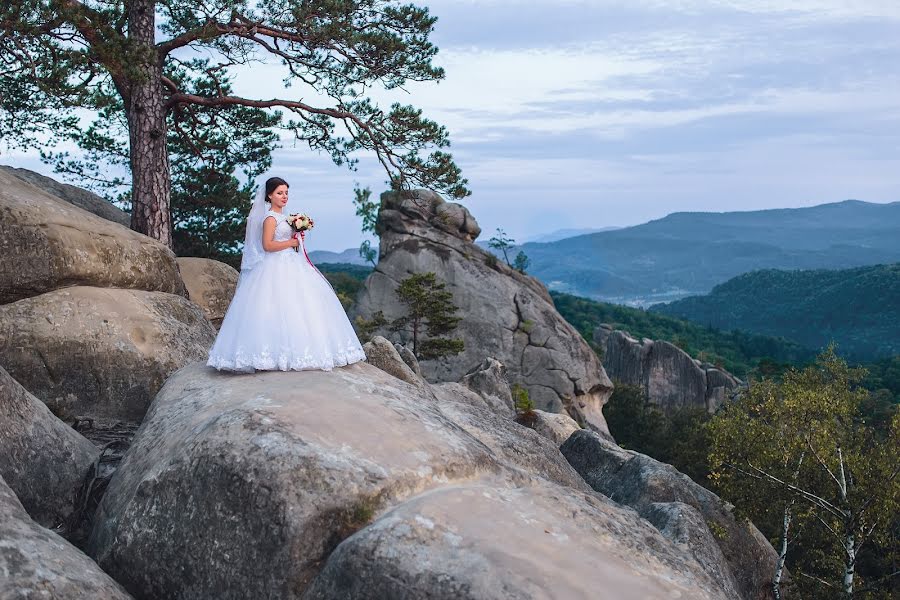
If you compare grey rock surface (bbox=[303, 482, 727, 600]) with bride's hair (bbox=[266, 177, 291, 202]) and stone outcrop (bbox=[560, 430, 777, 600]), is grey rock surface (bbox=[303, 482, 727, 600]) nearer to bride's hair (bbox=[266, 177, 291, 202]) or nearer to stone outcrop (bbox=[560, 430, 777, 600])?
bride's hair (bbox=[266, 177, 291, 202])

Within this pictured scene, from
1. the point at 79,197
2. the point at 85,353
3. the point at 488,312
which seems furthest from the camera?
the point at 488,312

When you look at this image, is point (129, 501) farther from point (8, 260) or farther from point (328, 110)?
point (328, 110)

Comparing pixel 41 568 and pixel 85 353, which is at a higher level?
pixel 85 353

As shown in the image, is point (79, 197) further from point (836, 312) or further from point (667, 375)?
point (836, 312)

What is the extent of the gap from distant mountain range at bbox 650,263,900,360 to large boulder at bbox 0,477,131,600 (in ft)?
498

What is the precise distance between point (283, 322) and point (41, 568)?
4630 millimetres

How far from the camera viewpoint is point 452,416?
12211 mm

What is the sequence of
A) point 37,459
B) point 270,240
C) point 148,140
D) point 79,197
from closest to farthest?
1. point 37,459
2. point 270,240
3. point 148,140
4. point 79,197

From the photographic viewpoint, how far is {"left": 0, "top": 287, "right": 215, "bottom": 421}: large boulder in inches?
564

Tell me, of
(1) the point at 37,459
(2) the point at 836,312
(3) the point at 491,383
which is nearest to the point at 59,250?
(1) the point at 37,459

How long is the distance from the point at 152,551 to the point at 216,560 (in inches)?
31.0

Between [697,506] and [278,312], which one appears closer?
[278,312]

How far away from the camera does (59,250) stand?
50.1 ft

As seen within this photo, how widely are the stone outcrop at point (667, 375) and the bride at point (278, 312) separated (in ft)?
234
